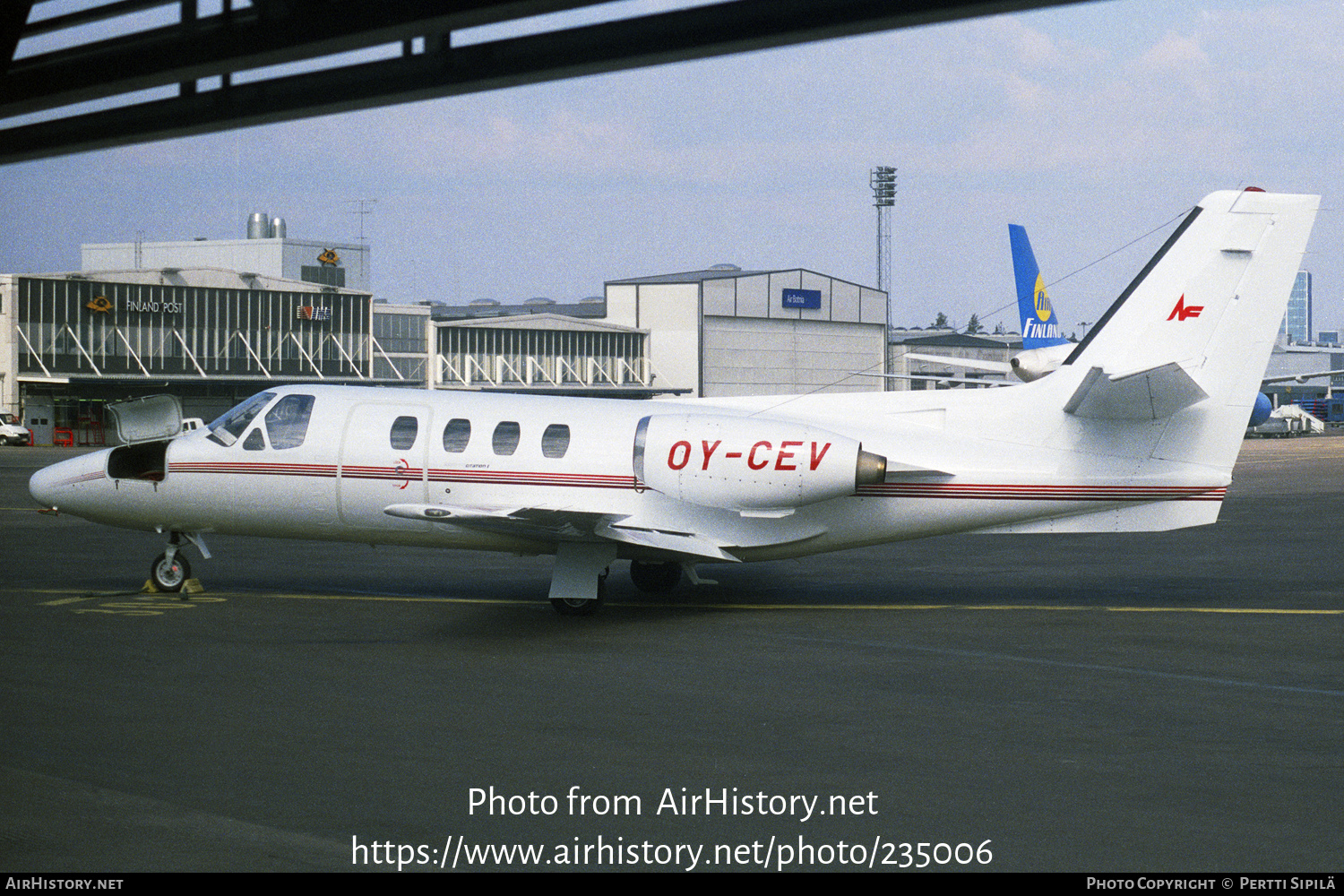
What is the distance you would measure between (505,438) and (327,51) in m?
9.91

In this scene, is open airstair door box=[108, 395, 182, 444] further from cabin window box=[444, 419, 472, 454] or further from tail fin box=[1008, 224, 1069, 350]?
tail fin box=[1008, 224, 1069, 350]

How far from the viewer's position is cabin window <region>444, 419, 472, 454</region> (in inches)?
625

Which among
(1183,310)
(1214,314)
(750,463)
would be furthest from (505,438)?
(1214,314)

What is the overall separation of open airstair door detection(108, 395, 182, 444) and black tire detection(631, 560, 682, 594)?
6.29 m

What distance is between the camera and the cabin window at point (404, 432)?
15930 mm

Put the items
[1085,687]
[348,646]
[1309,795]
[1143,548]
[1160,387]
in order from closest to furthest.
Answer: [1309,795]
[1085,687]
[348,646]
[1160,387]
[1143,548]

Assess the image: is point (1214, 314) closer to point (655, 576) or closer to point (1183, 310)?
point (1183, 310)

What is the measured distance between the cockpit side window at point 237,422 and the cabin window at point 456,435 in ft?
8.14

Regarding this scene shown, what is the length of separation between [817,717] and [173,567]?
10177mm

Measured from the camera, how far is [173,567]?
1711 cm

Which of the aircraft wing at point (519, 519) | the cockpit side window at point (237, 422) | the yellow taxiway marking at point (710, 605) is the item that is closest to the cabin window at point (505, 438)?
the aircraft wing at point (519, 519)

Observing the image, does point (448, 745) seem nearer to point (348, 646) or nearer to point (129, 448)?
point (348, 646)

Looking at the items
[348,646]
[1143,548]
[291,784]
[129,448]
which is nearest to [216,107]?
[291,784]

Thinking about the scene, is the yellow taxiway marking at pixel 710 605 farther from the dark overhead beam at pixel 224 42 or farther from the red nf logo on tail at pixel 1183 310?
the dark overhead beam at pixel 224 42
